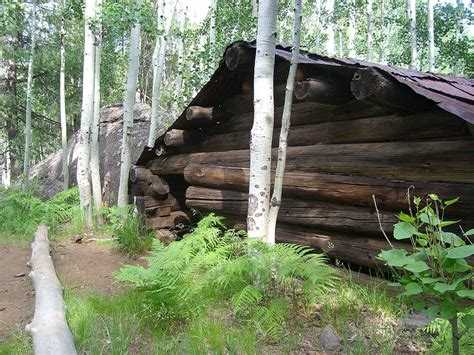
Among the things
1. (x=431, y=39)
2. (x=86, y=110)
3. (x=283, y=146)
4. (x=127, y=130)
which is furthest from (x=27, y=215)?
(x=431, y=39)

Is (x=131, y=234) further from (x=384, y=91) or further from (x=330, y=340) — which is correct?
(x=384, y=91)

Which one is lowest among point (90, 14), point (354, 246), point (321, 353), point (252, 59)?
point (321, 353)

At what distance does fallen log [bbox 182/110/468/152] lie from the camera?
377 cm

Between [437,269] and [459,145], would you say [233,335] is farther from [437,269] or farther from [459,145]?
[459,145]

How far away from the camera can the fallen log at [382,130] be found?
3766 mm

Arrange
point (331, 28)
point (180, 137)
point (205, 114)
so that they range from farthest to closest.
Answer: point (331, 28), point (180, 137), point (205, 114)

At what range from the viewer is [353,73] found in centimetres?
411

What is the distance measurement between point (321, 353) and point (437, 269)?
4.56 feet

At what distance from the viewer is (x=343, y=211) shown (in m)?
4.71

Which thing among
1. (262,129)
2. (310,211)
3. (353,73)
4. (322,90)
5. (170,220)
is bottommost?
(170,220)

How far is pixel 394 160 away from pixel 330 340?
2.01m

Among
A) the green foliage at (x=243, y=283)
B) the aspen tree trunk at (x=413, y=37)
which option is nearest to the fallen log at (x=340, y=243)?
the green foliage at (x=243, y=283)

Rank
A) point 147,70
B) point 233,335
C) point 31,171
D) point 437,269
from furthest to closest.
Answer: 1. point 147,70
2. point 31,171
3. point 233,335
4. point 437,269

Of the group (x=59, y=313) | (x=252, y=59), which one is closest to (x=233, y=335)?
(x=59, y=313)
